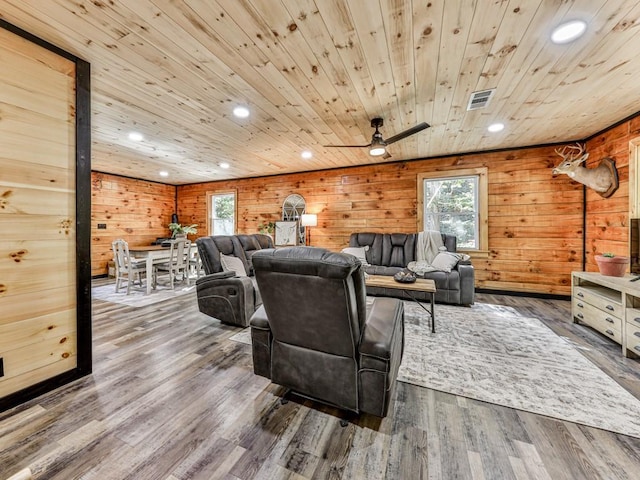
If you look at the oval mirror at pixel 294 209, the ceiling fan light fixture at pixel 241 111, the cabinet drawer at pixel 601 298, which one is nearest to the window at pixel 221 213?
the oval mirror at pixel 294 209

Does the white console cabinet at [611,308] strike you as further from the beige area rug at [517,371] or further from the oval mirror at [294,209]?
the oval mirror at [294,209]

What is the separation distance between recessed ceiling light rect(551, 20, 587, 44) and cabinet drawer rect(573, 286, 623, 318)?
241cm

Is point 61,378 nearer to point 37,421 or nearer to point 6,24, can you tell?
point 37,421

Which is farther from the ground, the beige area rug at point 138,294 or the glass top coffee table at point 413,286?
the glass top coffee table at point 413,286

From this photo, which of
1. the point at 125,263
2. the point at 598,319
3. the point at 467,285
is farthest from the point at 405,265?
the point at 125,263

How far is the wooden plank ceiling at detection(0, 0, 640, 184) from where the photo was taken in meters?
1.62

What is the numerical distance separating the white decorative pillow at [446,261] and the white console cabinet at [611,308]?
1368 mm

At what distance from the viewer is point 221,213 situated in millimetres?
7508

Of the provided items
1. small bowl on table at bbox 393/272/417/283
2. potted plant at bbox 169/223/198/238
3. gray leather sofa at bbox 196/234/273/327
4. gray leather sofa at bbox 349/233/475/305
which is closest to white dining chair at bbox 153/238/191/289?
potted plant at bbox 169/223/198/238

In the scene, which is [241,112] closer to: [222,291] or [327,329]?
[222,291]

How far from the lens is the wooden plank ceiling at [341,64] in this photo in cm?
162

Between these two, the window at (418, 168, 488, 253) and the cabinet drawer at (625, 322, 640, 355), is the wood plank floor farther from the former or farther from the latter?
the window at (418, 168, 488, 253)

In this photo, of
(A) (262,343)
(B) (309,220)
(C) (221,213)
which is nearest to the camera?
(A) (262,343)

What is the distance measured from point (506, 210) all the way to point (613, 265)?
6.46ft
